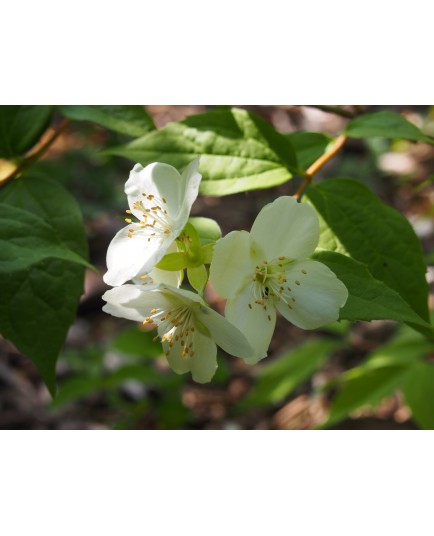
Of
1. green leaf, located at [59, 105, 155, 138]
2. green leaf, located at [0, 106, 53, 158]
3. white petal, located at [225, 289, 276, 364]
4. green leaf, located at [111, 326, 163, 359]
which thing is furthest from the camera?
green leaf, located at [111, 326, 163, 359]

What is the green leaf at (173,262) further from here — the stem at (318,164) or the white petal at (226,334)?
the stem at (318,164)

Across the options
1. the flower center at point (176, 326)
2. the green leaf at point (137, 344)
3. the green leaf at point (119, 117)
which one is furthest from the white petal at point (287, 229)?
the green leaf at point (137, 344)

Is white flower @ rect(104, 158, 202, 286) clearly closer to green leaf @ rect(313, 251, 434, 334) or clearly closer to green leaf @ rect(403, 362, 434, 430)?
green leaf @ rect(313, 251, 434, 334)

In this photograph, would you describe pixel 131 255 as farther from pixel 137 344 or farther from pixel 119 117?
pixel 137 344

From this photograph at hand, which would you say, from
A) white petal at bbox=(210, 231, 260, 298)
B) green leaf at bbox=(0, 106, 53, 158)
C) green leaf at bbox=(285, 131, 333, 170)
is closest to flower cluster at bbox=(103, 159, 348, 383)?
white petal at bbox=(210, 231, 260, 298)

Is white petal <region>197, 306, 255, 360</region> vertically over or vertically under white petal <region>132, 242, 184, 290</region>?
under

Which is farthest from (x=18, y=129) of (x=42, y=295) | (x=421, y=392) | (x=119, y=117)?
(x=421, y=392)

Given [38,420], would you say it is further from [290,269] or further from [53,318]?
[290,269]

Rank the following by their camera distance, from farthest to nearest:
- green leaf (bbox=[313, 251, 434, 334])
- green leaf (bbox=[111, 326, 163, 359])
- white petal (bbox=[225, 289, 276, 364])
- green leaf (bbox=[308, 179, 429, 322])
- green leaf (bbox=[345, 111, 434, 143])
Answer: green leaf (bbox=[111, 326, 163, 359]) → green leaf (bbox=[345, 111, 434, 143]) → green leaf (bbox=[308, 179, 429, 322]) → white petal (bbox=[225, 289, 276, 364]) → green leaf (bbox=[313, 251, 434, 334])
